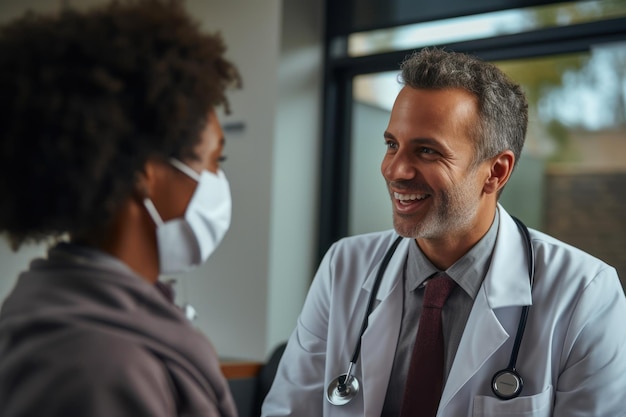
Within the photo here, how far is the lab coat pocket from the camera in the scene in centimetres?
159

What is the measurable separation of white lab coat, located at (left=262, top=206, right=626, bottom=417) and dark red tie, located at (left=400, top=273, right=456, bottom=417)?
0.04 m

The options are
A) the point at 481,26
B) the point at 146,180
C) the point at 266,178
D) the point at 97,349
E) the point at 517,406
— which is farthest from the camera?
the point at 266,178

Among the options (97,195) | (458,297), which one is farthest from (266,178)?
(97,195)

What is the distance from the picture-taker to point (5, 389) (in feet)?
2.96

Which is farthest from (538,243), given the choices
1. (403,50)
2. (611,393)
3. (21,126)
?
(403,50)

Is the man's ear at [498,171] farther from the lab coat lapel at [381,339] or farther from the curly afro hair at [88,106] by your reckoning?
the curly afro hair at [88,106]

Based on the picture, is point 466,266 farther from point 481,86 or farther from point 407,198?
point 481,86

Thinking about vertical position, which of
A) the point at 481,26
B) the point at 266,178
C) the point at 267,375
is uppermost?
the point at 481,26

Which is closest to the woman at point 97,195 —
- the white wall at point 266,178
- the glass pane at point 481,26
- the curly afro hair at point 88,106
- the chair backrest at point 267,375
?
the curly afro hair at point 88,106

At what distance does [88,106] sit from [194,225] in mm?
273

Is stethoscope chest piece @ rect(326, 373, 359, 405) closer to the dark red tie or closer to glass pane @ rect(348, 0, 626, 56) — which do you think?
the dark red tie

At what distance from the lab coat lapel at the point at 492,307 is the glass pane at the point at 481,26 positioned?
1321 mm

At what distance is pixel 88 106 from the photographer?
919 millimetres

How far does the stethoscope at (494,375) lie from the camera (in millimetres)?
1612
